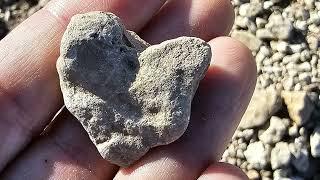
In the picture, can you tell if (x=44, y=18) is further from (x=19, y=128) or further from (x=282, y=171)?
(x=282, y=171)

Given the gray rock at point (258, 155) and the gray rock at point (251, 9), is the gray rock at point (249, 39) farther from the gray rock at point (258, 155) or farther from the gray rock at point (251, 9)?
the gray rock at point (258, 155)

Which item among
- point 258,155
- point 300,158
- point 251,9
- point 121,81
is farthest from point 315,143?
point 121,81

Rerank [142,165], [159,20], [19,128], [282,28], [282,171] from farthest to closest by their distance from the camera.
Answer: [282,28] → [282,171] → [159,20] → [19,128] → [142,165]

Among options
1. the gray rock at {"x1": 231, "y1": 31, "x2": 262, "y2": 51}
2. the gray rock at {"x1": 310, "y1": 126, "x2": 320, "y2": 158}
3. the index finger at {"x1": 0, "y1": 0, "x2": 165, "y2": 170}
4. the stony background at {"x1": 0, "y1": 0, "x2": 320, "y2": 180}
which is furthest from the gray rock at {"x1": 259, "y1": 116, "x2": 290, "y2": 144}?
the index finger at {"x1": 0, "y1": 0, "x2": 165, "y2": 170}

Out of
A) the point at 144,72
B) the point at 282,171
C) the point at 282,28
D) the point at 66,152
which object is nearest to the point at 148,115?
the point at 144,72

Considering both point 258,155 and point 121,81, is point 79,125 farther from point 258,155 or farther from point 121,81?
point 258,155

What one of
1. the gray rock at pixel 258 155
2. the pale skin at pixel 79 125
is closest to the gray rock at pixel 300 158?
the gray rock at pixel 258 155
